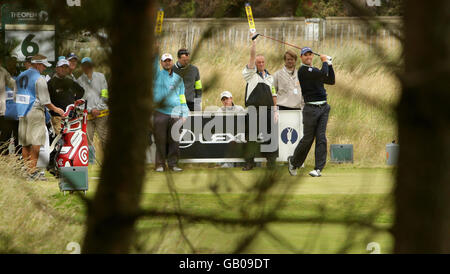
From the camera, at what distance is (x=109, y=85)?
224cm

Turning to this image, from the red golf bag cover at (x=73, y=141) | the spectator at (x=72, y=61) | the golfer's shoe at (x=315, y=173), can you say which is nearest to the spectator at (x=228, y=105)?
the golfer's shoe at (x=315, y=173)

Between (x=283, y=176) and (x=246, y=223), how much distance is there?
216 mm

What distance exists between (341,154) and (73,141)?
628 cm

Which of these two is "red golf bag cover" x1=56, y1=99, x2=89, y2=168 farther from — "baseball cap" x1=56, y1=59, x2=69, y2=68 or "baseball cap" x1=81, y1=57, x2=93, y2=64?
"baseball cap" x1=81, y1=57, x2=93, y2=64

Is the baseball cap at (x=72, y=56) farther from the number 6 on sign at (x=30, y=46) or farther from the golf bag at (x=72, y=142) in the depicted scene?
the golf bag at (x=72, y=142)

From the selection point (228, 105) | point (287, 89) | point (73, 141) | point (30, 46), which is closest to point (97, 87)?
point (30, 46)

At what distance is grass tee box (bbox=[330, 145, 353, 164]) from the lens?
15.6m

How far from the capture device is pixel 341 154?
51.5 ft

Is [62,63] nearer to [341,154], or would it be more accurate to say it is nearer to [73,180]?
[73,180]

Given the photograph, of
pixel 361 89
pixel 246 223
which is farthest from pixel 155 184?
pixel 361 89

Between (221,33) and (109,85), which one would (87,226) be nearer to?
(109,85)

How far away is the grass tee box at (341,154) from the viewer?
15.6m

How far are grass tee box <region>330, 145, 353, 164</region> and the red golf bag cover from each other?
5913mm

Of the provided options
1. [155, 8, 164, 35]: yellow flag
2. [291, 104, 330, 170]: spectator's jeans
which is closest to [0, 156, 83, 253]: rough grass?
[155, 8, 164, 35]: yellow flag
